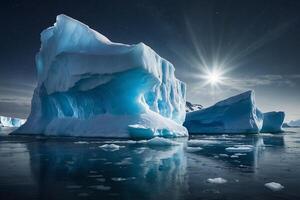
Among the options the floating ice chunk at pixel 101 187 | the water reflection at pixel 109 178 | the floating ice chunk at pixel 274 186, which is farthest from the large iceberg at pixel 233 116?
the floating ice chunk at pixel 101 187

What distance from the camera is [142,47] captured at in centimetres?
2723

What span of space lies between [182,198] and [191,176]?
8.76 ft

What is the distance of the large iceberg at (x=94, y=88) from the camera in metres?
26.7

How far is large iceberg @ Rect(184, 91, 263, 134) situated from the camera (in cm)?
4100

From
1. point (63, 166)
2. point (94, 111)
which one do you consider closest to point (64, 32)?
point (94, 111)

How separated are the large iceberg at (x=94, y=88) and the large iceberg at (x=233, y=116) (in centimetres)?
1121

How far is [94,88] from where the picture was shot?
28.0m

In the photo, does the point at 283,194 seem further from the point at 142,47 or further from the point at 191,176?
the point at 142,47

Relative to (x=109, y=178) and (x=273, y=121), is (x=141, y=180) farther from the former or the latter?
(x=273, y=121)

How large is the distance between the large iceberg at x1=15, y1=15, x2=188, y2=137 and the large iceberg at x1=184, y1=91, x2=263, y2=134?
11213 millimetres

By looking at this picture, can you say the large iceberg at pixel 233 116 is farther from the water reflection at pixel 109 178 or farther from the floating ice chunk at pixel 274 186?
the floating ice chunk at pixel 274 186

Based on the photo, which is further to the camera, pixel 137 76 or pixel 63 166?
pixel 137 76

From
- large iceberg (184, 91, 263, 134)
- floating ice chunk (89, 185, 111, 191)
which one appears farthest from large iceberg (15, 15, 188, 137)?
floating ice chunk (89, 185, 111, 191)

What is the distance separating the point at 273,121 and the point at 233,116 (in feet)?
50.6
